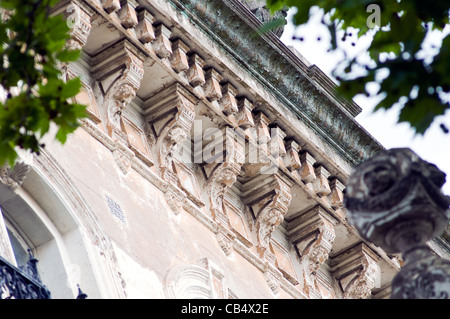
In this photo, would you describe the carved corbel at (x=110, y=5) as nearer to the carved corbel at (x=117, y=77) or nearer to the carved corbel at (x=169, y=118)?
the carved corbel at (x=117, y=77)

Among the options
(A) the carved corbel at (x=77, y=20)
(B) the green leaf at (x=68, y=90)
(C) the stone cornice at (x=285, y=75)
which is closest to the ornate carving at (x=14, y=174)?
(A) the carved corbel at (x=77, y=20)

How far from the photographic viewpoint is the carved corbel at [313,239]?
15586 mm

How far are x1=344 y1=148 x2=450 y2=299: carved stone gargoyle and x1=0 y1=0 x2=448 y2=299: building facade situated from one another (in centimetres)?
396

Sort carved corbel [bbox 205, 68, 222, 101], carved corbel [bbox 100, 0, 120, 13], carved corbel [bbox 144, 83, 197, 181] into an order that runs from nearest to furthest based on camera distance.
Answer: carved corbel [bbox 100, 0, 120, 13]
carved corbel [bbox 144, 83, 197, 181]
carved corbel [bbox 205, 68, 222, 101]

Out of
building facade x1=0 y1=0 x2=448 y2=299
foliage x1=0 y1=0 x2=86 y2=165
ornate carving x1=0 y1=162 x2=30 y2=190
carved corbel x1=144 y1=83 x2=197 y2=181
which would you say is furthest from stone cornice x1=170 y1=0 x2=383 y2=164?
foliage x1=0 y1=0 x2=86 y2=165

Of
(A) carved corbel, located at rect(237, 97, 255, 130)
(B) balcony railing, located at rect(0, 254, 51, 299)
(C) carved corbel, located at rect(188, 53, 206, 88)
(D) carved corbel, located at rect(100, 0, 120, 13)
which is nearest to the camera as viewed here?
(B) balcony railing, located at rect(0, 254, 51, 299)

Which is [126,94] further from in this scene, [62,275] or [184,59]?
[62,275]

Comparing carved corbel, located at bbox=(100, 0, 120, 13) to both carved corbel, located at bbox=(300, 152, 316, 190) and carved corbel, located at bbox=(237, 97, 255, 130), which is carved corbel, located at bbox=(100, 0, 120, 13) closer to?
carved corbel, located at bbox=(237, 97, 255, 130)

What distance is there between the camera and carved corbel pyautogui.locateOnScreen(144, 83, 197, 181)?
13812mm

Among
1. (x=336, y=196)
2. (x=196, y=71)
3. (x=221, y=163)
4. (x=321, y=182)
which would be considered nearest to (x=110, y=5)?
(x=196, y=71)

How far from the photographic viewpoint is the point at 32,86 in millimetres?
7680

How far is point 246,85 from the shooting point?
575 inches
